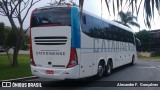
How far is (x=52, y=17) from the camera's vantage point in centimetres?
1095

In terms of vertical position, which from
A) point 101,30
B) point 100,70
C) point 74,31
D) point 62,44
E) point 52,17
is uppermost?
point 52,17

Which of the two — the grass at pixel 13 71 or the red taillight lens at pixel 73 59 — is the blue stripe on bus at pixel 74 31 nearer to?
the red taillight lens at pixel 73 59

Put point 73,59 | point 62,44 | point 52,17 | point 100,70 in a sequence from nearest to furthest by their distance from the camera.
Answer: point 73,59
point 62,44
point 52,17
point 100,70

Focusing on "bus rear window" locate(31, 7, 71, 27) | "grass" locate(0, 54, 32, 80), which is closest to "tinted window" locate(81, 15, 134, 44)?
"bus rear window" locate(31, 7, 71, 27)

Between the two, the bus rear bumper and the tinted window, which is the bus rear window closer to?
the tinted window

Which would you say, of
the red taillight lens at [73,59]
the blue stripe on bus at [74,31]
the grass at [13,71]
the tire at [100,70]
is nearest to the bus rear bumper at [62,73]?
the red taillight lens at [73,59]

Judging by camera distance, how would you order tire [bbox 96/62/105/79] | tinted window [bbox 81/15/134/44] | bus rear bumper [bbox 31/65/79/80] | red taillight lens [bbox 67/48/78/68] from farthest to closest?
tire [bbox 96/62/105/79], tinted window [bbox 81/15/134/44], red taillight lens [bbox 67/48/78/68], bus rear bumper [bbox 31/65/79/80]

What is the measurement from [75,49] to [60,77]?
124 cm

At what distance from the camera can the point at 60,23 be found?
10.7m

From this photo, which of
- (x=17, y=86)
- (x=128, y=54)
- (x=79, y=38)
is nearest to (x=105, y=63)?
(x=79, y=38)

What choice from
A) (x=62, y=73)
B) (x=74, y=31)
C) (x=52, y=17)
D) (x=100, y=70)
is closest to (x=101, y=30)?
(x=100, y=70)

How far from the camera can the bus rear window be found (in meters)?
10.7

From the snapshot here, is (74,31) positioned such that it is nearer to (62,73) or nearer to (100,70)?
(62,73)

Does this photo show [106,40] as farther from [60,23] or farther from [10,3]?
[10,3]
